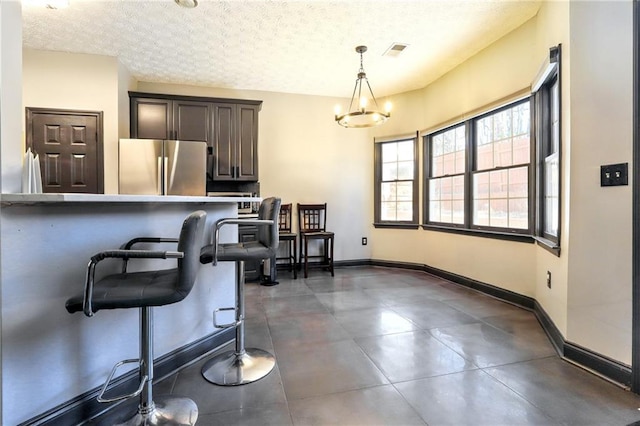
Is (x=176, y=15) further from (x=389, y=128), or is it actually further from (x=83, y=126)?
(x=389, y=128)

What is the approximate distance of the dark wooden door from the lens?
141 inches

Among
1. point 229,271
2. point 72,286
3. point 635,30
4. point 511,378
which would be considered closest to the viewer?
point 72,286

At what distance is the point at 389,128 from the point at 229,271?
3.70m

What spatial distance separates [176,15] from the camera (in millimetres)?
2957

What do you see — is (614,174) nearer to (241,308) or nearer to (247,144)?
(241,308)

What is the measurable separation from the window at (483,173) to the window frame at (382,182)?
188mm

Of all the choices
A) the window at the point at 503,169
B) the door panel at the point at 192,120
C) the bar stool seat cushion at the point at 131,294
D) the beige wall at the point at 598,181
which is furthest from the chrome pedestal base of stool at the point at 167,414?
the door panel at the point at 192,120

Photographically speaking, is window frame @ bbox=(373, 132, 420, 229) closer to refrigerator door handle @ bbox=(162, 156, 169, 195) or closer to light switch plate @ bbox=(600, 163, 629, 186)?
light switch plate @ bbox=(600, 163, 629, 186)

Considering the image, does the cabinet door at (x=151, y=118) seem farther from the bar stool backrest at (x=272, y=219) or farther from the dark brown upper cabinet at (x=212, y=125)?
the bar stool backrest at (x=272, y=219)

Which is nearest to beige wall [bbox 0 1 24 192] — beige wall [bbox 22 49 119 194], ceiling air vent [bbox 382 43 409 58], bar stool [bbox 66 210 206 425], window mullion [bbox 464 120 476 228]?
bar stool [bbox 66 210 206 425]

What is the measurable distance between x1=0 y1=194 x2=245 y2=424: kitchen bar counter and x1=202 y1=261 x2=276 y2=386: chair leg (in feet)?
1.22

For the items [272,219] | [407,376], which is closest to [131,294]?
[272,219]

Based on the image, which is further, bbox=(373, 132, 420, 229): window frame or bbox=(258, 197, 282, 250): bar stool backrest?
bbox=(373, 132, 420, 229): window frame

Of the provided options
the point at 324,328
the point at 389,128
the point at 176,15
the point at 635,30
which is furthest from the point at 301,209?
the point at 635,30
